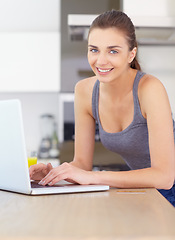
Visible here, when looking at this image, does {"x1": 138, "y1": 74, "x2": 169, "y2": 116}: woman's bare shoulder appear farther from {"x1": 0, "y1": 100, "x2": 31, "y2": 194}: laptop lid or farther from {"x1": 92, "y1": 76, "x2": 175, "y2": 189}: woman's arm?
{"x1": 0, "y1": 100, "x2": 31, "y2": 194}: laptop lid

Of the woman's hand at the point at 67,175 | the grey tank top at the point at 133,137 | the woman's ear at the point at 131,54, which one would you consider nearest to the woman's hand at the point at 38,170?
the woman's hand at the point at 67,175

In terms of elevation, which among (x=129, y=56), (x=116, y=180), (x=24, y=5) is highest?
(x=24, y=5)

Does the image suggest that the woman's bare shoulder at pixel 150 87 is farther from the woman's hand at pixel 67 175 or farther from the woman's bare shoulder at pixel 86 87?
the woman's hand at pixel 67 175

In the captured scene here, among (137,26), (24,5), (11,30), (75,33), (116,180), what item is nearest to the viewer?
(116,180)

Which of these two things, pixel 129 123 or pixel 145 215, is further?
pixel 129 123

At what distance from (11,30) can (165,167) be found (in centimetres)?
313

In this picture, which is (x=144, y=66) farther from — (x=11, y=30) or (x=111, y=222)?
(x=111, y=222)

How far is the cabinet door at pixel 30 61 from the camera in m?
3.70

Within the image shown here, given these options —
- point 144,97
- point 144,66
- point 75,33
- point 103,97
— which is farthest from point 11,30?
point 144,97

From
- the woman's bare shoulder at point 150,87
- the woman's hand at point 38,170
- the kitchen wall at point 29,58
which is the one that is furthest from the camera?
the kitchen wall at point 29,58

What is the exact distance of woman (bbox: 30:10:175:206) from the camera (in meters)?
1.15

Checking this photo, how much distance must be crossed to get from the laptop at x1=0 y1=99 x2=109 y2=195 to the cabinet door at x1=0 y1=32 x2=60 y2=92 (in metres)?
2.71

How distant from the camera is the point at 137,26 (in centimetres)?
264

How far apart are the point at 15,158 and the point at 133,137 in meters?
0.63
